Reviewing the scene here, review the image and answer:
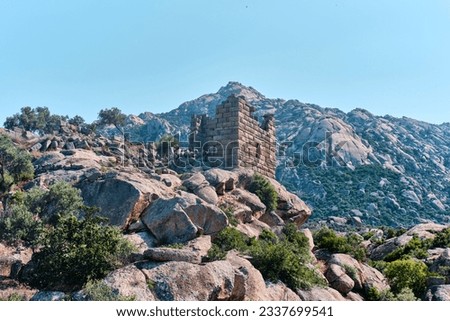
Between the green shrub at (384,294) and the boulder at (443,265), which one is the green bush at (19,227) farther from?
the boulder at (443,265)

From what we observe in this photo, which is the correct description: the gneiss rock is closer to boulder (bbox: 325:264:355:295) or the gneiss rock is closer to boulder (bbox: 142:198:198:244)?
boulder (bbox: 142:198:198:244)

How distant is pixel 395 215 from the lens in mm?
91125

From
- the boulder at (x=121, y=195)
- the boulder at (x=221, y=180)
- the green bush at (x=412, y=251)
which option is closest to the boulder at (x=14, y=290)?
the boulder at (x=121, y=195)

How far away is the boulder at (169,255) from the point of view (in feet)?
45.4

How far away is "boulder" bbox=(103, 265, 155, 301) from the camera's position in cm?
1222

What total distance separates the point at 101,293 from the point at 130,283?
95cm

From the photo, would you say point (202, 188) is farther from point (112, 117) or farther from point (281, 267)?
point (112, 117)

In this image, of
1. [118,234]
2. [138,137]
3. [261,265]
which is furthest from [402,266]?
[138,137]

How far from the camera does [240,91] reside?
566 feet

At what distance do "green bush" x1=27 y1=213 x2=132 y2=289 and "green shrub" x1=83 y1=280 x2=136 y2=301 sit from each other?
34.6 inches

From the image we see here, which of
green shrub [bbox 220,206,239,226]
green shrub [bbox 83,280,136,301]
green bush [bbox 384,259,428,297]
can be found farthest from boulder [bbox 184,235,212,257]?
green bush [bbox 384,259,428,297]

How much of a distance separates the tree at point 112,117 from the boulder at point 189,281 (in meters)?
49.2

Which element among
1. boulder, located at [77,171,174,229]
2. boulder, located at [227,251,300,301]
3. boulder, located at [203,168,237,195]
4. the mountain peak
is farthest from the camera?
the mountain peak

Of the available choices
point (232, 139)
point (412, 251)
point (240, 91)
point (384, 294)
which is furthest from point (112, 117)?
point (240, 91)
